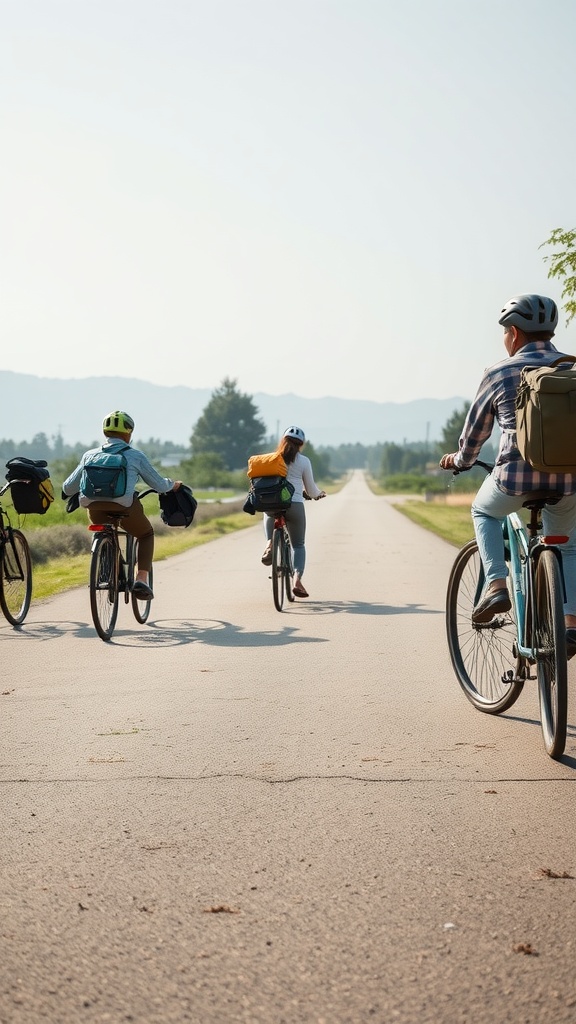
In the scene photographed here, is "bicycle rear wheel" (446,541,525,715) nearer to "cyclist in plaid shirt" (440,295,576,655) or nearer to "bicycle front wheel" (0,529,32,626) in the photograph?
"cyclist in plaid shirt" (440,295,576,655)

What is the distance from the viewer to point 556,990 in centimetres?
284

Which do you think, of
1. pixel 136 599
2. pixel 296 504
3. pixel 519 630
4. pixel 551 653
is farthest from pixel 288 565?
pixel 551 653

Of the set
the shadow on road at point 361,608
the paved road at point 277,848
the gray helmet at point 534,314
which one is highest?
the gray helmet at point 534,314

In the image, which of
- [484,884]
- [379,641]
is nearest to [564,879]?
[484,884]

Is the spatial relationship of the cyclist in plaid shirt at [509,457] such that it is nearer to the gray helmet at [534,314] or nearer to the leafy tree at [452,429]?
the gray helmet at [534,314]

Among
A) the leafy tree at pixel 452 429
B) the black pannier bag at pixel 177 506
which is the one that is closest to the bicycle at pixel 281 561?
the black pannier bag at pixel 177 506

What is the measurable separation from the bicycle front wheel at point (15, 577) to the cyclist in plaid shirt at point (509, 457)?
5.73 meters

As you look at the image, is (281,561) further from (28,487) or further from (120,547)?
(28,487)

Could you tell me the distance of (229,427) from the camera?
14575cm

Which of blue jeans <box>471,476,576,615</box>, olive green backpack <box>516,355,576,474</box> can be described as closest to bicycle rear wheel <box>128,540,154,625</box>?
blue jeans <box>471,476,576,615</box>

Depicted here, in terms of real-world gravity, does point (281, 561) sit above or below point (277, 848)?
above

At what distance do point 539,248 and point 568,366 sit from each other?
16.7 meters

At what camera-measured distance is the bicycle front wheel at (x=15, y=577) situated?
34.7ft

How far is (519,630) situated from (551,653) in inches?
19.2
